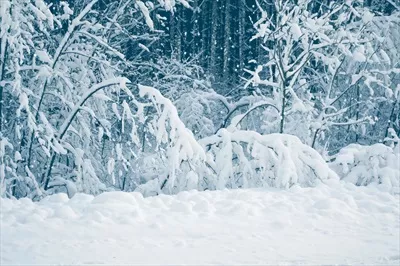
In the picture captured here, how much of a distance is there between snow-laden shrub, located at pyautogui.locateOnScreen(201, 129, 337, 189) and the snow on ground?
88 centimetres

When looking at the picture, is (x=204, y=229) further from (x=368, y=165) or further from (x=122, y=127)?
(x=368, y=165)

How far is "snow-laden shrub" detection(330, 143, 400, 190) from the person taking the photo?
8.20 metres

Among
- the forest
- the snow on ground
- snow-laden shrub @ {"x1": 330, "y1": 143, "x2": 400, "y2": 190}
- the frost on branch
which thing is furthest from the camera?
snow-laden shrub @ {"x1": 330, "y1": 143, "x2": 400, "y2": 190}

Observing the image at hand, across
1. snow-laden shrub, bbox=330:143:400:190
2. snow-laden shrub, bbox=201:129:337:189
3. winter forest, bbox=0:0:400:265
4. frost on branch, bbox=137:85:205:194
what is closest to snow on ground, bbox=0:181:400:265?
winter forest, bbox=0:0:400:265

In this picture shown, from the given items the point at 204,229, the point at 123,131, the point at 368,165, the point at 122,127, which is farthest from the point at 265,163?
the point at 204,229

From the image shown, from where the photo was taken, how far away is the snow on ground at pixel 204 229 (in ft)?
14.3

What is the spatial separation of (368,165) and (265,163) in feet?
7.00

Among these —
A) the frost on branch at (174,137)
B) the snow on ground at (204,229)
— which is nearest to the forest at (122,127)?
the frost on branch at (174,137)

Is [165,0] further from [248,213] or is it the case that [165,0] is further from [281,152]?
[248,213]

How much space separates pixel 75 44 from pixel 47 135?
94.8 inches

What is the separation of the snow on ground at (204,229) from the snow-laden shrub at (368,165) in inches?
48.8

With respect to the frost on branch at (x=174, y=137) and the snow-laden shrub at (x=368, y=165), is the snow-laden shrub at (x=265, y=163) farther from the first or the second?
the snow-laden shrub at (x=368, y=165)

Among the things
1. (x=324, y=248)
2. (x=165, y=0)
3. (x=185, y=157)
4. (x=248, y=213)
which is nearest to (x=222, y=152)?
(x=185, y=157)

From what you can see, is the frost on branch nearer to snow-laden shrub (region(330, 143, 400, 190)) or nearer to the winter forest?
the winter forest
